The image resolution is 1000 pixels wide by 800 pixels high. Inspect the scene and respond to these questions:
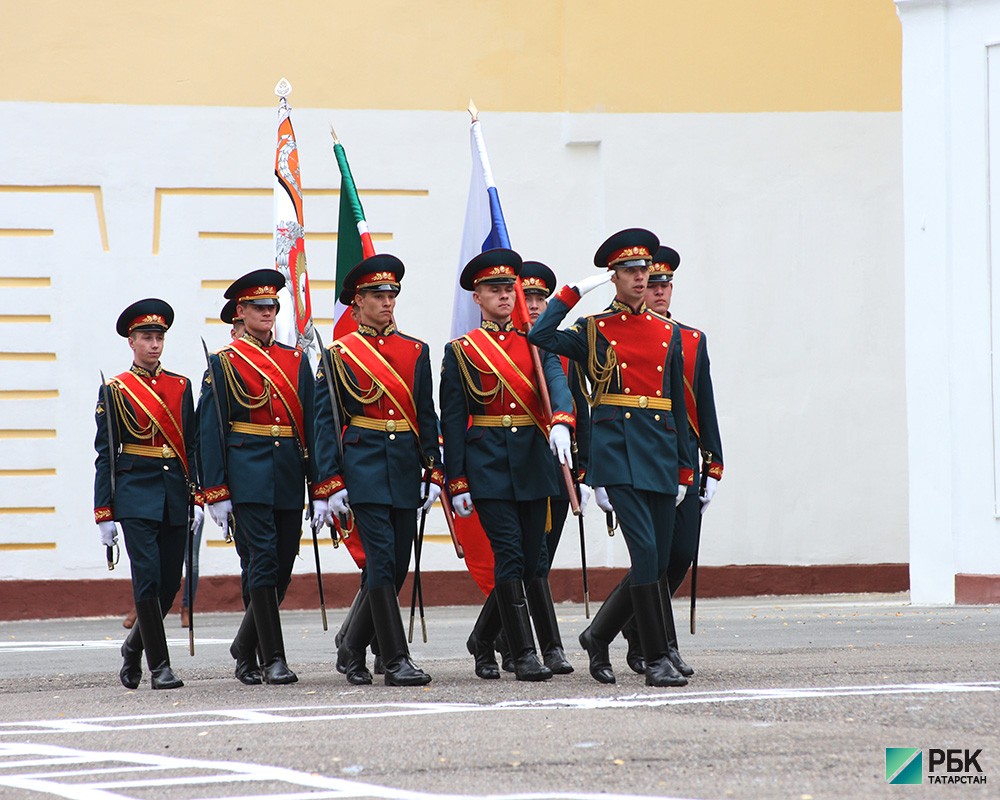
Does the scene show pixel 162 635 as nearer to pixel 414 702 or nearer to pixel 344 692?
pixel 344 692

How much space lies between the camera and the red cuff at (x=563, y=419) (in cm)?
830

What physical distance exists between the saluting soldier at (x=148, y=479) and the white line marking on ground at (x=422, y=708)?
1.43m

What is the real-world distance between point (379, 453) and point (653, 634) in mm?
1623

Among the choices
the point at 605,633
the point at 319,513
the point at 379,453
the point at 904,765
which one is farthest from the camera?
the point at 319,513

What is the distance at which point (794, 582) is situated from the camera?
1677 cm

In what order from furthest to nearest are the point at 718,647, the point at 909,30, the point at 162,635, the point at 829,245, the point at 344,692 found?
the point at 829,245 → the point at 909,30 → the point at 718,647 → the point at 162,635 → the point at 344,692

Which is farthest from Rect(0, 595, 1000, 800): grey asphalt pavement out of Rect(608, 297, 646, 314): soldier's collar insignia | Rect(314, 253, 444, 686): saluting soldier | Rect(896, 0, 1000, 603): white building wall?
Rect(896, 0, 1000, 603): white building wall

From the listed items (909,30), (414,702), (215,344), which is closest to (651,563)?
(414,702)

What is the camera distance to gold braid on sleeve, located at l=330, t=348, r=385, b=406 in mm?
8656

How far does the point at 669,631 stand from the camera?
335 inches

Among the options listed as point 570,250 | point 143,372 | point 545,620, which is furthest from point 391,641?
point 570,250

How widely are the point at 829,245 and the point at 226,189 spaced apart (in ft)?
18.5

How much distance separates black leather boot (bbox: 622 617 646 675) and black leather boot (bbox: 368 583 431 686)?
102 cm

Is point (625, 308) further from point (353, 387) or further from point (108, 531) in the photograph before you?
point (108, 531)
